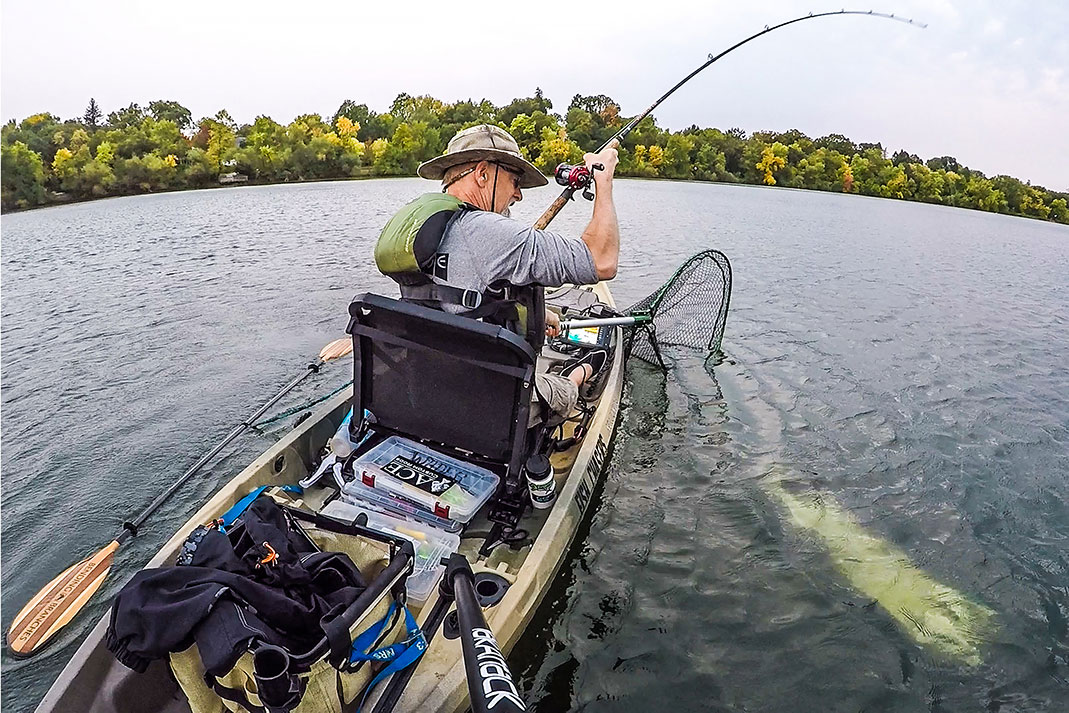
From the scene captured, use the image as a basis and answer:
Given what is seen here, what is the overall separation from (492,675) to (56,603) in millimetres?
4686

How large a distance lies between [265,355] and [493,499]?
24.8 ft

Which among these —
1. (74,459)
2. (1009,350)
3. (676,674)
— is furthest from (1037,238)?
(74,459)

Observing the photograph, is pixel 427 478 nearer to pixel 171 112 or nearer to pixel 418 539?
pixel 418 539

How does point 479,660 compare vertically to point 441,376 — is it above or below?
below

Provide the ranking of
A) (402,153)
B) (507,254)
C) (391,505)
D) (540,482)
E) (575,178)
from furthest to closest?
(402,153) → (575,178) → (540,482) → (391,505) → (507,254)

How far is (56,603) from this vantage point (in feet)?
16.1

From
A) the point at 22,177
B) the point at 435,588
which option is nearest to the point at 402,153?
the point at 22,177

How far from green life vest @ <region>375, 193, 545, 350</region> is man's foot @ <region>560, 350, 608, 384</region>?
2.77 m

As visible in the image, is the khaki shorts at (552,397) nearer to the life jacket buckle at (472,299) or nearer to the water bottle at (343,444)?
the life jacket buckle at (472,299)

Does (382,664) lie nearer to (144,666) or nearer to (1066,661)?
(144,666)

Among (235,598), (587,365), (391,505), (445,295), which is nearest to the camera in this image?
(235,598)

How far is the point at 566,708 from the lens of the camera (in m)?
4.29

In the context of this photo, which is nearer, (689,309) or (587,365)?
(587,365)

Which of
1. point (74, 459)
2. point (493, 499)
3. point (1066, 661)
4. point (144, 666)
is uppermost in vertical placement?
point (144, 666)
